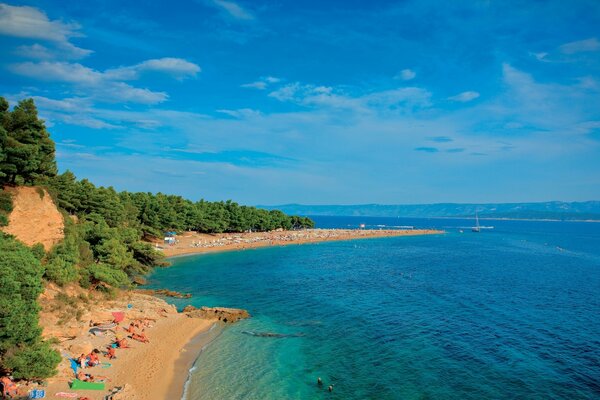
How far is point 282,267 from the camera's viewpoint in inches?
2891

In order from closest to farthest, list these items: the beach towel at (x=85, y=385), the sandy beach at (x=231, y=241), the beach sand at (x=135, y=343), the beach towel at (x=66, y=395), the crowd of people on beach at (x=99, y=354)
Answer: the crowd of people on beach at (x=99, y=354) → the beach towel at (x=66, y=395) → the beach towel at (x=85, y=385) → the beach sand at (x=135, y=343) → the sandy beach at (x=231, y=241)

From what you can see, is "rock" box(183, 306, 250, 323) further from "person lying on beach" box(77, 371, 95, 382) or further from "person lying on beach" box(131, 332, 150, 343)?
"person lying on beach" box(77, 371, 95, 382)

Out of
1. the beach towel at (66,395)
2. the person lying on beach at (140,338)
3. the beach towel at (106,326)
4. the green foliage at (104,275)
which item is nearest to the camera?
the beach towel at (66,395)

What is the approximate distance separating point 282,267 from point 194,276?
1787 centimetres

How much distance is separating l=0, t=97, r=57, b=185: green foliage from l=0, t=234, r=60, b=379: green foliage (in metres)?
14.8

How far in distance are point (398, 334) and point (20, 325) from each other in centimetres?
2841

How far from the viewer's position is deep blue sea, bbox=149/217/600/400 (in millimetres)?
24891

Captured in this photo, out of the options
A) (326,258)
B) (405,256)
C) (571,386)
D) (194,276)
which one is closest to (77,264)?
(194,276)

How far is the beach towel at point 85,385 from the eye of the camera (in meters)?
21.3

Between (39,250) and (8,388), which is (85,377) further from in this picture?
(39,250)

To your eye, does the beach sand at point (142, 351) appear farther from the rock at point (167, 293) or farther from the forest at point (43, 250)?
the rock at point (167, 293)

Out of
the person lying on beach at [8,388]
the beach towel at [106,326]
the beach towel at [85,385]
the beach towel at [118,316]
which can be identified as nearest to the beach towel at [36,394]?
the person lying on beach at [8,388]

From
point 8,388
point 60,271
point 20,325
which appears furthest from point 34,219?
point 8,388

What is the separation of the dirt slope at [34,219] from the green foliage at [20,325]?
44.6 feet
